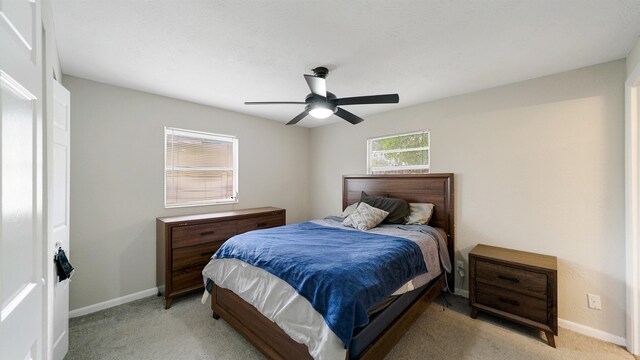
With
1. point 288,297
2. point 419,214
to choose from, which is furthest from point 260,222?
point 419,214

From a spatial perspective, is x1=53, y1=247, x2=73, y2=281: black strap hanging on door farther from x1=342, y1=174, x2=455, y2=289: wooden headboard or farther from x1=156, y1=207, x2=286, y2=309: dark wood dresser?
x1=342, y1=174, x2=455, y2=289: wooden headboard

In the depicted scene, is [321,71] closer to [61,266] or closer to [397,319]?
[397,319]

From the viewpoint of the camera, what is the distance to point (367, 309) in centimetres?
158

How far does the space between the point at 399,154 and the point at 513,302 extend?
7.17ft

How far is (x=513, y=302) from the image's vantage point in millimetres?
2324

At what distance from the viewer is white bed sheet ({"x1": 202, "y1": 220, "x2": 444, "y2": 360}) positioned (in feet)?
4.75

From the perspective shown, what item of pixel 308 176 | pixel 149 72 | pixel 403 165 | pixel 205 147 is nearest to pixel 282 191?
pixel 308 176

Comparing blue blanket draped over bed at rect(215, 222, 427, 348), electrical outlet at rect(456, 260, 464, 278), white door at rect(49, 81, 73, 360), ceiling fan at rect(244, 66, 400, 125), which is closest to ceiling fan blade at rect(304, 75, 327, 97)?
ceiling fan at rect(244, 66, 400, 125)

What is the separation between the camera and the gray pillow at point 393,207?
3.15 metres

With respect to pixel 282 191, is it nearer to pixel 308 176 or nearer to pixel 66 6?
pixel 308 176

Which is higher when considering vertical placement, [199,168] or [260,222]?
[199,168]

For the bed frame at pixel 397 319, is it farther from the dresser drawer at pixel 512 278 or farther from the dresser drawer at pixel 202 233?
the dresser drawer at pixel 202 233

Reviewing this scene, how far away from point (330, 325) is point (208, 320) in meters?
1.67

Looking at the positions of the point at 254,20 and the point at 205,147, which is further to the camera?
the point at 205,147
